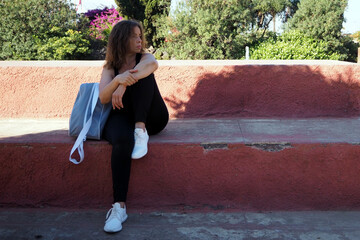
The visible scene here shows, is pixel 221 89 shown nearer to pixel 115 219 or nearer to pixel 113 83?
pixel 113 83

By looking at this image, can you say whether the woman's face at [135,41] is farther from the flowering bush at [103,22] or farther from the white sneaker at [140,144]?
the flowering bush at [103,22]

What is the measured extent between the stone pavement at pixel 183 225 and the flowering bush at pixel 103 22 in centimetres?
917

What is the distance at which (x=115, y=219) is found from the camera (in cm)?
227

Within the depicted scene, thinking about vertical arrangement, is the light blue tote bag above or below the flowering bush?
below

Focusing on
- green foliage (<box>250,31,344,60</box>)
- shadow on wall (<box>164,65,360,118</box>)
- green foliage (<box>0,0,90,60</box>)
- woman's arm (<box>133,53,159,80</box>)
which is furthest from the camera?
green foliage (<box>250,31,344,60</box>)

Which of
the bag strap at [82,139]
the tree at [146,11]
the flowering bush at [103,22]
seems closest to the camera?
the bag strap at [82,139]

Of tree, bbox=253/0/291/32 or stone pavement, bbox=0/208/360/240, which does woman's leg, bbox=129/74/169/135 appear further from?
tree, bbox=253/0/291/32

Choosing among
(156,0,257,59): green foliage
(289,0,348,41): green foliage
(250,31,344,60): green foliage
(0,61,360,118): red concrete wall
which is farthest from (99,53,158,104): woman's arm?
(289,0,348,41): green foliage

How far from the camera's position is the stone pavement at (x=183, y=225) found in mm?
2203

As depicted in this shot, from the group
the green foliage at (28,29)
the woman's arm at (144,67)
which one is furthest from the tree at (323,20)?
the woman's arm at (144,67)

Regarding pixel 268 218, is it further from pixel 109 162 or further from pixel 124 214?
pixel 109 162

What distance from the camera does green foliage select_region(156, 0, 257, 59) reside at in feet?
30.8

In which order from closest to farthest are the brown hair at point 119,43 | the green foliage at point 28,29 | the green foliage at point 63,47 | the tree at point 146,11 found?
the brown hair at point 119,43 → the green foliage at point 28,29 → the green foliage at point 63,47 → the tree at point 146,11

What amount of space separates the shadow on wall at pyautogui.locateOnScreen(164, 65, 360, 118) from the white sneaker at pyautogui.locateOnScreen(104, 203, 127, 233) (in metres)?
1.44
